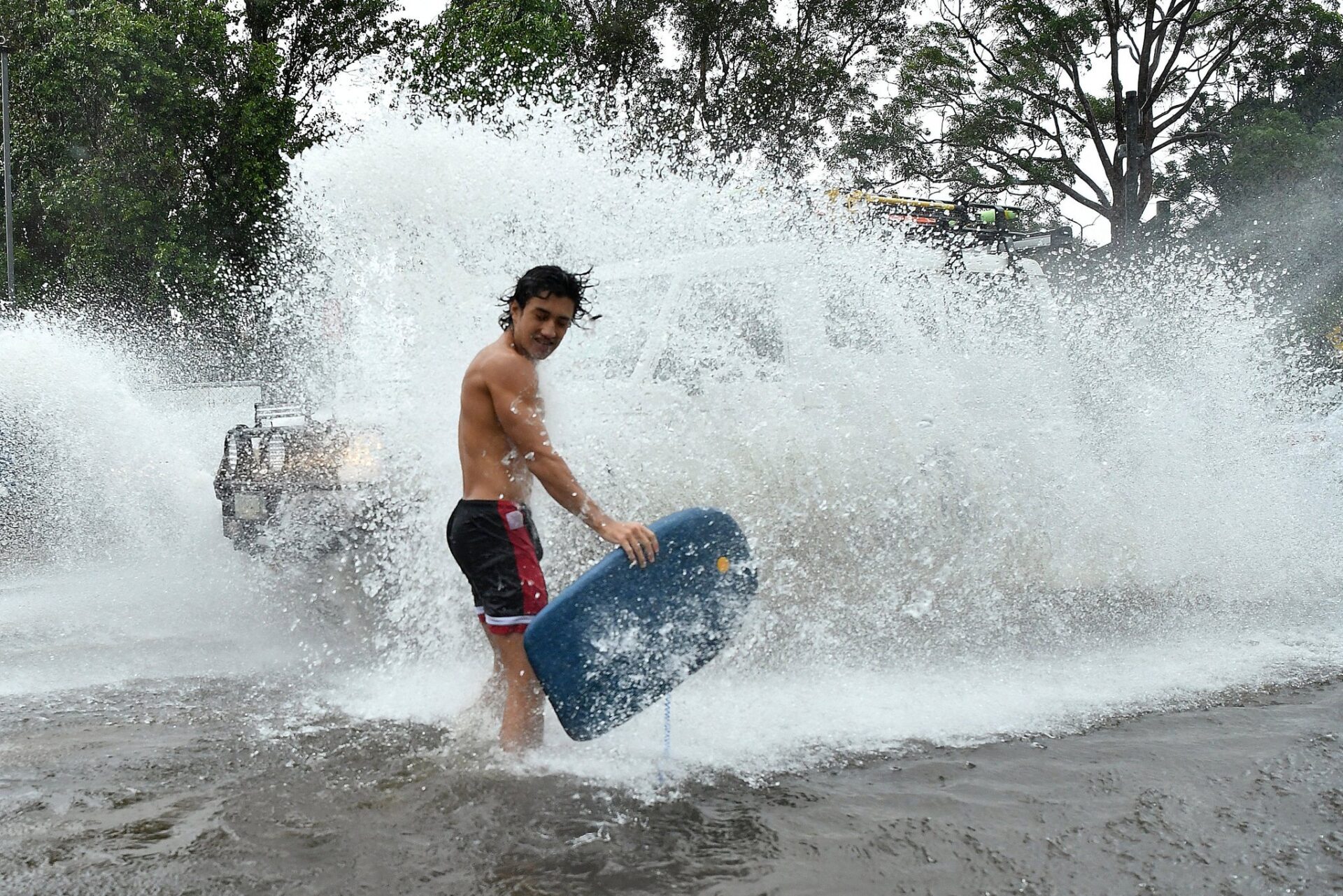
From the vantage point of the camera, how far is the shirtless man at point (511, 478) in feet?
10.8

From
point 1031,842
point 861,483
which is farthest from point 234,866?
point 861,483

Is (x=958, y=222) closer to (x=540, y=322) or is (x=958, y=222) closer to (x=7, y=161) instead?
(x=540, y=322)

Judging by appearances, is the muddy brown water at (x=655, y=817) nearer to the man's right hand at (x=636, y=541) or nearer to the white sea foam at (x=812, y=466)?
the white sea foam at (x=812, y=466)

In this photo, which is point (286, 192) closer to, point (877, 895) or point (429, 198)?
point (429, 198)

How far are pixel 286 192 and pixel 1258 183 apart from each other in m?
14.9

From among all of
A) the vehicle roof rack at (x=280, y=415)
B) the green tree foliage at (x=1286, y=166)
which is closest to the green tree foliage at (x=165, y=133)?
the vehicle roof rack at (x=280, y=415)

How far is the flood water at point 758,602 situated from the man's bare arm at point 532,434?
723 millimetres

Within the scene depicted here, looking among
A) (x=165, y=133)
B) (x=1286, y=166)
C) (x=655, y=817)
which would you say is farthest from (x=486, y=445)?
(x=1286, y=166)

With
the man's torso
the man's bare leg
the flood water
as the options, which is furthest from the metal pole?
the man's bare leg

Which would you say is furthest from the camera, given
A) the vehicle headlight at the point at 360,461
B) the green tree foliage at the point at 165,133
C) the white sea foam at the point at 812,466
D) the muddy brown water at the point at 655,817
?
the green tree foliage at the point at 165,133

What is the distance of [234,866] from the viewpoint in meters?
2.67

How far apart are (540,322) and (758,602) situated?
1.76 m

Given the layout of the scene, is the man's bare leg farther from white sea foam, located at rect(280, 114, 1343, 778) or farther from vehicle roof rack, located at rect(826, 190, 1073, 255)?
vehicle roof rack, located at rect(826, 190, 1073, 255)

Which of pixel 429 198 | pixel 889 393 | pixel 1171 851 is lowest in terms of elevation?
pixel 1171 851
